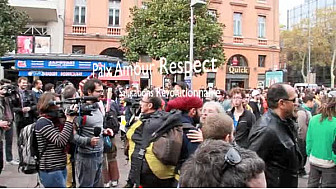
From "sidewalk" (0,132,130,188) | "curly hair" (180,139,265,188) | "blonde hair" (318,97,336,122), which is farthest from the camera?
"sidewalk" (0,132,130,188)

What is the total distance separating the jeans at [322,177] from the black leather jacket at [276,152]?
1785 millimetres

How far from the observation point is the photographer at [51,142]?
3826mm

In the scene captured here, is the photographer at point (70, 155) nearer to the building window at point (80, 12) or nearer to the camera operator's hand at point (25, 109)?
the camera operator's hand at point (25, 109)

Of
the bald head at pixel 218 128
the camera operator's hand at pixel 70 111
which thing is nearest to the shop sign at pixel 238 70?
the camera operator's hand at pixel 70 111

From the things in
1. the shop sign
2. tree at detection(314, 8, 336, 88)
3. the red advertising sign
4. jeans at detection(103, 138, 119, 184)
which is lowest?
jeans at detection(103, 138, 119, 184)

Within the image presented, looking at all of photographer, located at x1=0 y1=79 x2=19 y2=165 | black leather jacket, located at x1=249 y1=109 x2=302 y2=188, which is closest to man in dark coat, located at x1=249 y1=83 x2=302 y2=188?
black leather jacket, located at x1=249 y1=109 x2=302 y2=188

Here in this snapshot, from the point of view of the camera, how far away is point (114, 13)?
27719 millimetres

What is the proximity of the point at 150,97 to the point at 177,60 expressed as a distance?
1176 cm

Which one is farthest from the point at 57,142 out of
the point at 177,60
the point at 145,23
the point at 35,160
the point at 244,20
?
the point at 244,20

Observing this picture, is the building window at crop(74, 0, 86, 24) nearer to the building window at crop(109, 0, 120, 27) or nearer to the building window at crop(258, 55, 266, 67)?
the building window at crop(109, 0, 120, 27)

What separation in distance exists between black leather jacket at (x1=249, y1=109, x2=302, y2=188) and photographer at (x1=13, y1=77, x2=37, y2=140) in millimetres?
5869

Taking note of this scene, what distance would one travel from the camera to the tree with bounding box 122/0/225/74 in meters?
16.0

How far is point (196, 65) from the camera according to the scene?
53.7 ft

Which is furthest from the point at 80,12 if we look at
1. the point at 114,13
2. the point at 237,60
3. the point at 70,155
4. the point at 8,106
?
the point at 70,155
